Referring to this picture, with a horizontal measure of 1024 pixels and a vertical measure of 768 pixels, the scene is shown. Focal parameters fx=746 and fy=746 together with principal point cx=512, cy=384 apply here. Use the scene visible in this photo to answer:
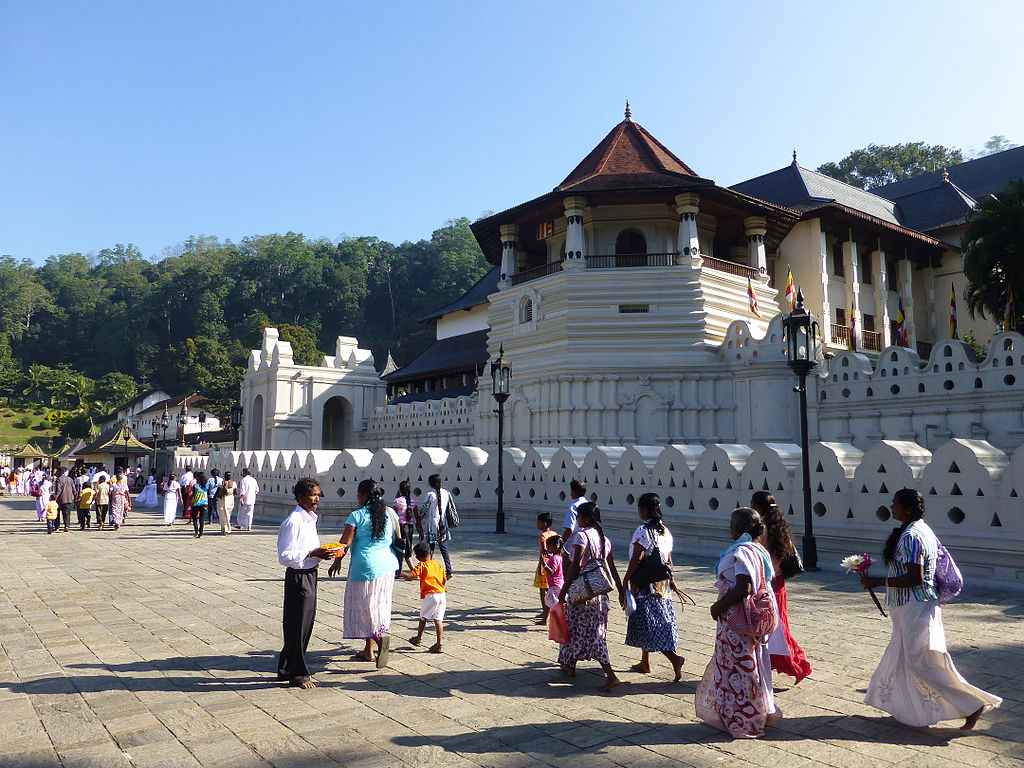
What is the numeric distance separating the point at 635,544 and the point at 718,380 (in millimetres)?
17784

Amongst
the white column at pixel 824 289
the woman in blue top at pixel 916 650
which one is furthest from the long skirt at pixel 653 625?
the white column at pixel 824 289

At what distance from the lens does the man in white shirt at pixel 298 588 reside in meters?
5.69

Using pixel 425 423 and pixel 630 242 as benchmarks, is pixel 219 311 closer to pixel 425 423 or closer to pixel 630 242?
pixel 425 423

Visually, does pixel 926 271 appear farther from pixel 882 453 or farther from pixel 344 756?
pixel 344 756

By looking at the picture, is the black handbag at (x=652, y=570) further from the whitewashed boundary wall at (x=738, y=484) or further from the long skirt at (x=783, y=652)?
the whitewashed boundary wall at (x=738, y=484)

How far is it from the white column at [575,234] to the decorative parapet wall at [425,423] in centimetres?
739

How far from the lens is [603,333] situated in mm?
24188

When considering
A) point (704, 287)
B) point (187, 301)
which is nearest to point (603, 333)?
point (704, 287)

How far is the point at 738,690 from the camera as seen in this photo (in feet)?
15.1

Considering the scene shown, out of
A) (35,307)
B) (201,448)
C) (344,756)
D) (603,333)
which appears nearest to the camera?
(344,756)

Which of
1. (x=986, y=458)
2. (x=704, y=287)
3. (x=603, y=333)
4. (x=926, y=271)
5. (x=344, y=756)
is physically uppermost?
(x=926, y=271)

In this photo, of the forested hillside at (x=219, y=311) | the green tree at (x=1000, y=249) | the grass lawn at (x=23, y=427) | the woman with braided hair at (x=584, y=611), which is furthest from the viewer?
the forested hillside at (x=219, y=311)

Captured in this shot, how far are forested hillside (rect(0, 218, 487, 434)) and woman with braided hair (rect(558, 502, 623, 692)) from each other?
231 feet

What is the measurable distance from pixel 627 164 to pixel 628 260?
12.6 feet
